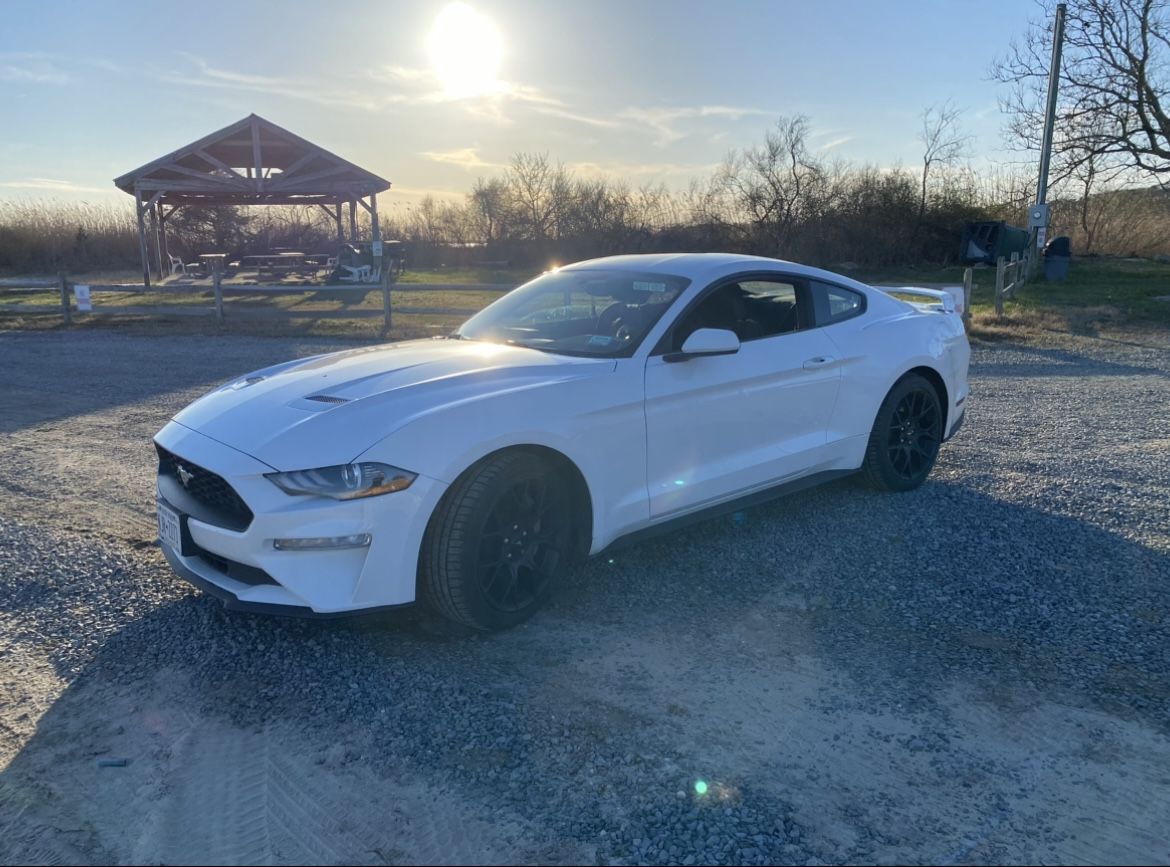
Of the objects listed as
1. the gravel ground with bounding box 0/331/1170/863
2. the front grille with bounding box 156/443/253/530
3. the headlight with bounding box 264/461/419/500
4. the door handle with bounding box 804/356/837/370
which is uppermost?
the door handle with bounding box 804/356/837/370

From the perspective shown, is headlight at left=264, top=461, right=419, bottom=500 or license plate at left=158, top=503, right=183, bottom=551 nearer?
headlight at left=264, top=461, right=419, bottom=500

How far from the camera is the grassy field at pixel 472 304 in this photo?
1535 centimetres

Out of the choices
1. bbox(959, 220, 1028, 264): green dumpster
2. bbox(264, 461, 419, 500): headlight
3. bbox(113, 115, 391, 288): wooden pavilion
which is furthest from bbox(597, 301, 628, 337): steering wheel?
Result: bbox(959, 220, 1028, 264): green dumpster

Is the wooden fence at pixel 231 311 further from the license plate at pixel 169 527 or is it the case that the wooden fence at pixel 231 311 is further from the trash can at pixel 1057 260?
the trash can at pixel 1057 260

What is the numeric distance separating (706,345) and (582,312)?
0.89 meters

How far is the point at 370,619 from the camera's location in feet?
12.3

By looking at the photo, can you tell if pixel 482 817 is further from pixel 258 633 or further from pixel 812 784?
pixel 258 633

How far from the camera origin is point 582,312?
4.67 m

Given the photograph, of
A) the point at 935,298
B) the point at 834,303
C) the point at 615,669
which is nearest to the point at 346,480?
the point at 615,669

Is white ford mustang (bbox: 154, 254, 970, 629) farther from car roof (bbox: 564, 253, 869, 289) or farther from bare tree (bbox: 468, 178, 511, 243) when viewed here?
bare tree (bbox: 468, 178, 511, 243)

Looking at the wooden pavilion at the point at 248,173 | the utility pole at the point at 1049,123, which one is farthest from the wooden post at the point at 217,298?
the utility pole at the point at 1049,123

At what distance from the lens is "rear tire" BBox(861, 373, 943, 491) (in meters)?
5.27

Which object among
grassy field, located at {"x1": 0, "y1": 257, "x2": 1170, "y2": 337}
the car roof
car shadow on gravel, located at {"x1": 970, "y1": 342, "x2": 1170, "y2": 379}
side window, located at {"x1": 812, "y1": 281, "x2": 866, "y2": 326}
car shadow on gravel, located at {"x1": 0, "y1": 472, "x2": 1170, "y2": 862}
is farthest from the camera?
grassy field, located at {"x1": 0, "y1": 257, "x2": 1170, "y2": 337}

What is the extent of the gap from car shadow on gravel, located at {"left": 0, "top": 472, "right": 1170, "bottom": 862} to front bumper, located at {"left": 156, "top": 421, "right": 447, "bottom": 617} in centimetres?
29
